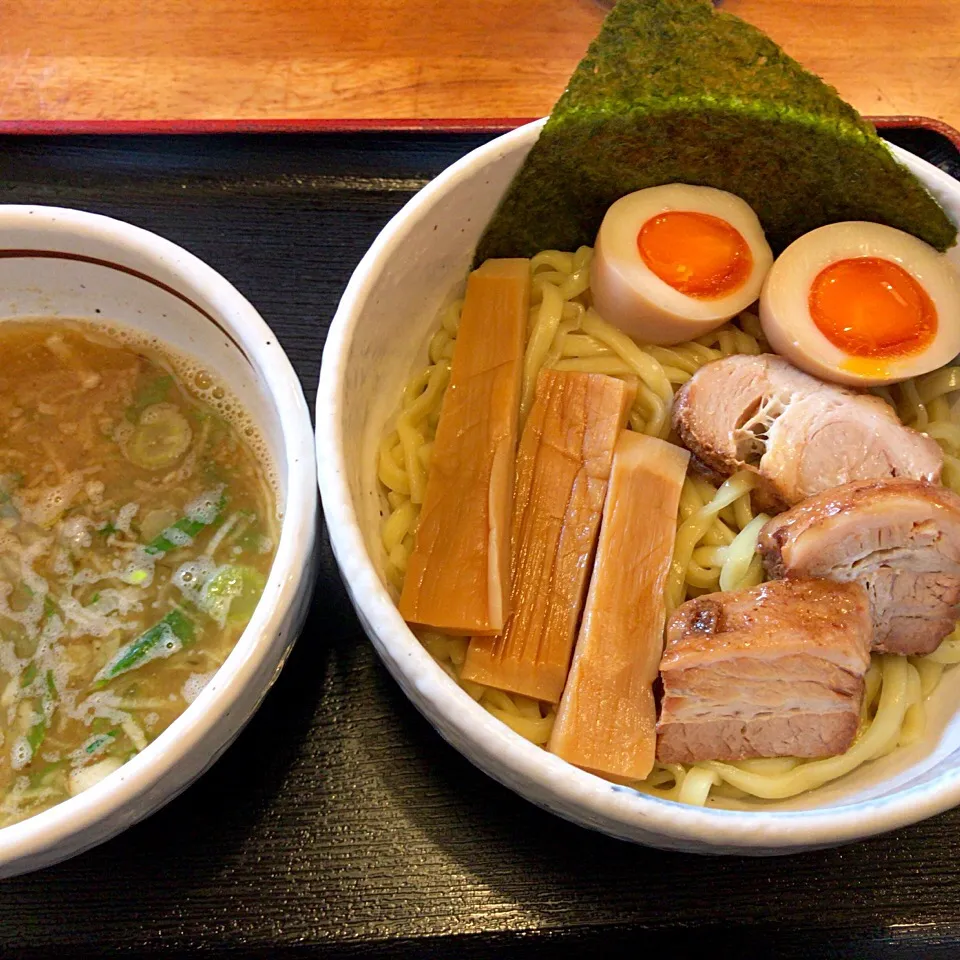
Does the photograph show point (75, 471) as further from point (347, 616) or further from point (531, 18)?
point (531, 18)

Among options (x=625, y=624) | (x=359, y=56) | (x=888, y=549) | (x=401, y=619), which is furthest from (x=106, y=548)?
(x=359, y=56)

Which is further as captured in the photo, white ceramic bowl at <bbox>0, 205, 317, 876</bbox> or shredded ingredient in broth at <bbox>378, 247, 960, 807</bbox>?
shredded ingredient in broth at <bbox>378, 247, 960, 807</bbox>

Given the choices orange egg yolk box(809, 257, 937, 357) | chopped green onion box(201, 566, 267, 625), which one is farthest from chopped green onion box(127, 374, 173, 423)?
orange egg yolk box(809, 257, 937, 357)

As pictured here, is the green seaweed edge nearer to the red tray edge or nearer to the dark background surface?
the red tray edge

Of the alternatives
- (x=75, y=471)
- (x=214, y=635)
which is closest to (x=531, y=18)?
(x=75, y=471)

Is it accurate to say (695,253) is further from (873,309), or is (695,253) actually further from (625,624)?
(625,624)
